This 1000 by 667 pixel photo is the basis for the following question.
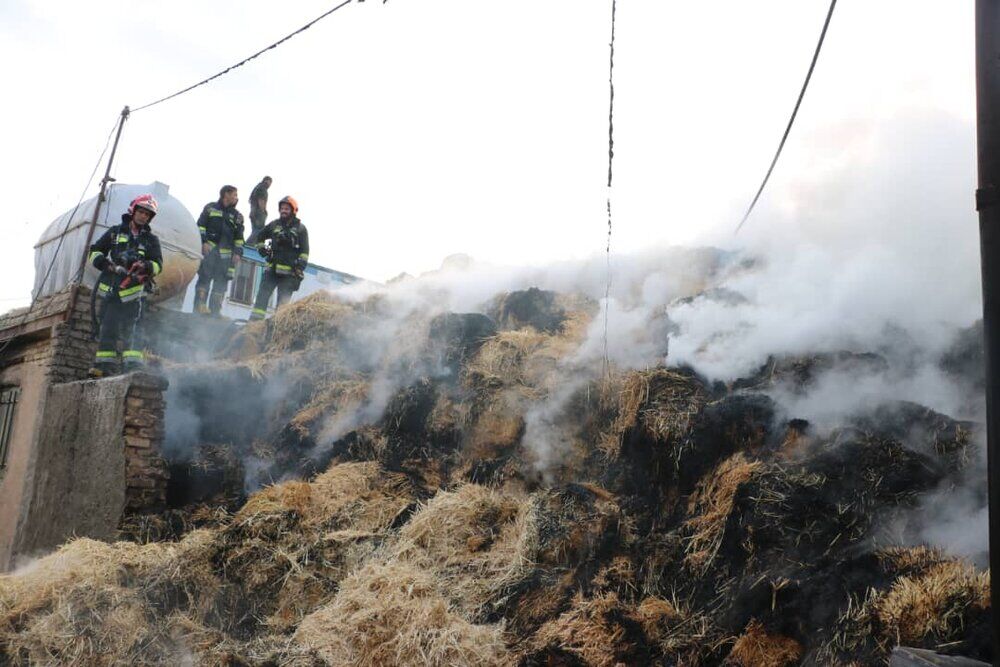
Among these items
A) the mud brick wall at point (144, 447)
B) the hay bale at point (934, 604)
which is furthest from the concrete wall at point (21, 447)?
the hay bale at point (934, 604)

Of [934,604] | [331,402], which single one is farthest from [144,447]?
[934,604]

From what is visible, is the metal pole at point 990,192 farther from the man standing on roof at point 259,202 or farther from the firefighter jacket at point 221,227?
the man standing on roof at point 259,202

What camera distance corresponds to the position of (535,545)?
596cm

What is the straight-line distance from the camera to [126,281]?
9.57 meters

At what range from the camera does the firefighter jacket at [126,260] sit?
9570 mm

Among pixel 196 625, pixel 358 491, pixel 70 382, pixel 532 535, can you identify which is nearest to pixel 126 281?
pixel 70 382

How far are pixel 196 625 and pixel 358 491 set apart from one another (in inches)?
74.0

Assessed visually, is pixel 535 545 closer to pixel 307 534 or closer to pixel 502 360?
pixel 307 534

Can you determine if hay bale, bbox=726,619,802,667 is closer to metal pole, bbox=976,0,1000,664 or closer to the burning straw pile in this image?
the burning straw pile

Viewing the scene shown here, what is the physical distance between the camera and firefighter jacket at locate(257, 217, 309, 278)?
12.1 metres

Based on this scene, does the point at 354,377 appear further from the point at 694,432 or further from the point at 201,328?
the point at 694,432

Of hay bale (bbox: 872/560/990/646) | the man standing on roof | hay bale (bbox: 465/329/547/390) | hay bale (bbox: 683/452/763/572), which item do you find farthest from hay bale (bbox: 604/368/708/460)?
the man standing on roof

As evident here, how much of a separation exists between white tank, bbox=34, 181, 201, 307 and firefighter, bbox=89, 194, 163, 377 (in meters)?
1.71

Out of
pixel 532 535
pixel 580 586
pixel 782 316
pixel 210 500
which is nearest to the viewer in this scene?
pixel 580 586
